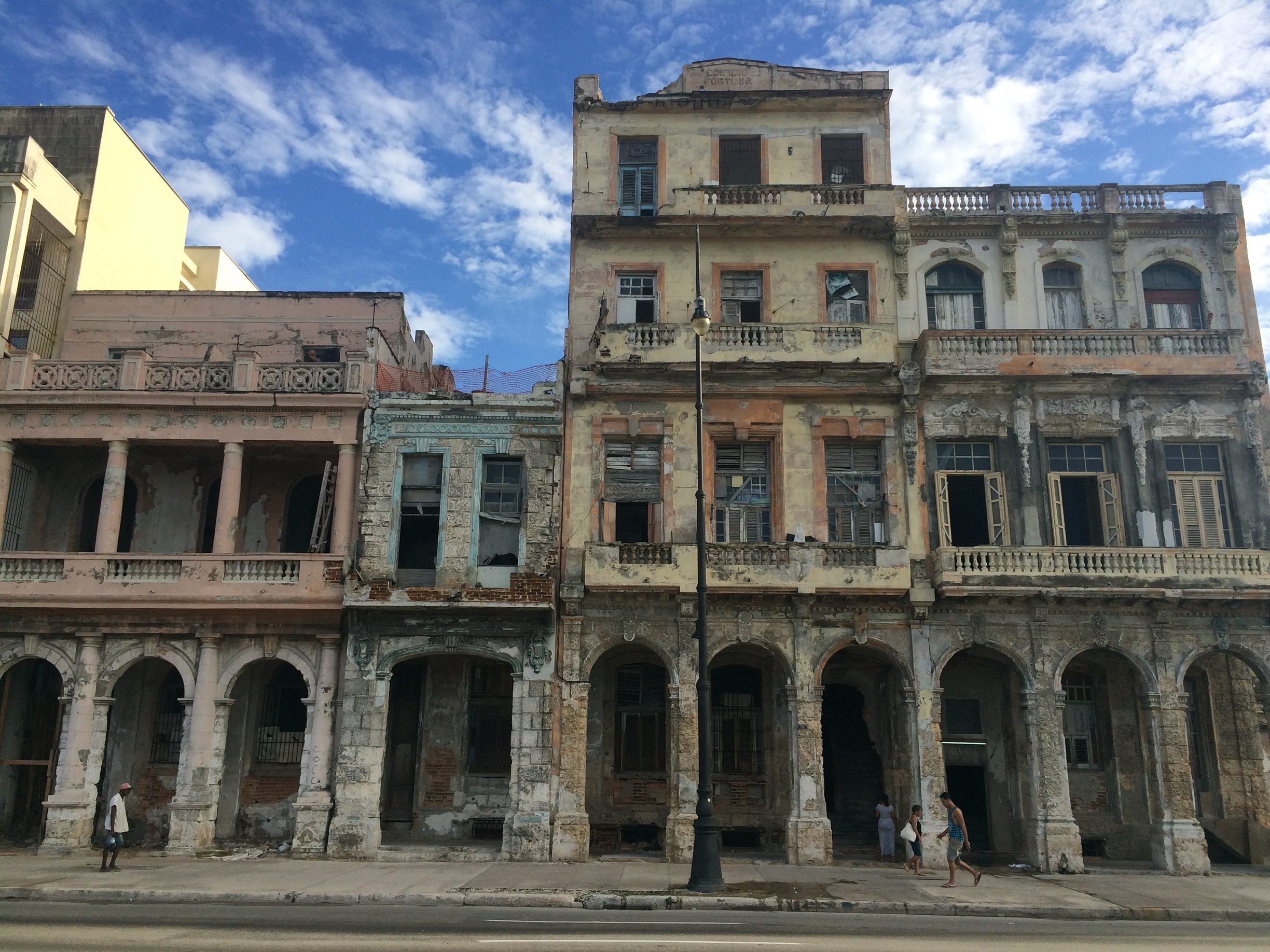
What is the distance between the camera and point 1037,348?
74.1ft

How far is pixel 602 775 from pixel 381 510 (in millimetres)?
7841

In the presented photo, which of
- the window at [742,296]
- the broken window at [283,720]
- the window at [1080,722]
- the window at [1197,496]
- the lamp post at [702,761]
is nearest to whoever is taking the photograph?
the lamp post at [702,761]

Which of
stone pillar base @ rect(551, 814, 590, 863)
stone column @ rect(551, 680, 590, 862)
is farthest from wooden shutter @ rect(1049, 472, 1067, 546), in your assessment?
stone pillar base @ rect(551, 814, 590, 863)

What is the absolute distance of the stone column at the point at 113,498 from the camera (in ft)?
71.8

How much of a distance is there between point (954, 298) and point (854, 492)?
18.5 feet

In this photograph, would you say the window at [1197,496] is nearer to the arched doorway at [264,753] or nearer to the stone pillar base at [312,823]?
the stone pillar base at [312,823]

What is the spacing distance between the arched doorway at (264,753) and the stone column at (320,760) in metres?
0.41

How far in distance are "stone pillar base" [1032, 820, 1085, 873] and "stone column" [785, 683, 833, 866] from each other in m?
4.19

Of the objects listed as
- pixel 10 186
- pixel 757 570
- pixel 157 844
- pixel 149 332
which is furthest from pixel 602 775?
pixel 10 186

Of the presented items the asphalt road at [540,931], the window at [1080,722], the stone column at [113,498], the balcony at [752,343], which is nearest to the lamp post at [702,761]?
the asphalt road at [540,931]

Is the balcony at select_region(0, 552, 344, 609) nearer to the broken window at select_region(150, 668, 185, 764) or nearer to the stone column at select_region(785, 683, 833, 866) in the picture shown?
the broken window at select_region(150, 668, 185, 764)

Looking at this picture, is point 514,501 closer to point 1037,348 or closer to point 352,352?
point 352,352

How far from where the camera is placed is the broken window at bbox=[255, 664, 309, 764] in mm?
22703

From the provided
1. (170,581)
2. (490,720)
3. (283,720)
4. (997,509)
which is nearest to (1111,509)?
(997,509)
